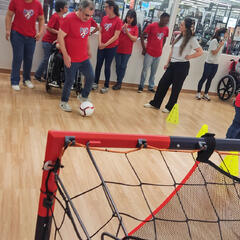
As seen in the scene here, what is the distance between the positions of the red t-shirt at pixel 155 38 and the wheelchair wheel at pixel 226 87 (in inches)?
63.9

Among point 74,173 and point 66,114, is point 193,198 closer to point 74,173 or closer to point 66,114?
point 74,173

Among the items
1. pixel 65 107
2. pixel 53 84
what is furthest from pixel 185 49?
pixel 53 84

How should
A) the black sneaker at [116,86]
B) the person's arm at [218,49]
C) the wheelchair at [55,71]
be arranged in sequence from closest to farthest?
the wheelchair at [55,71], the black sneaker at [116,86], the person's arm at [218,49]

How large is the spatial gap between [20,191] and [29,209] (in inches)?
7.6

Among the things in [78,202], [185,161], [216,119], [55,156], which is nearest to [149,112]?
[216,119]

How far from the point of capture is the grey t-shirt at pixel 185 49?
399cm

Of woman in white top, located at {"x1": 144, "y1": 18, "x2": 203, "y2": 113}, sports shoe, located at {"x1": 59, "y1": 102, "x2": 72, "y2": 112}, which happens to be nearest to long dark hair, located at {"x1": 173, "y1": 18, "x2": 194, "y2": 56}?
woman in white top, located at {"x1": 144, "y1": 18, "x2": 203, "y2": 113}

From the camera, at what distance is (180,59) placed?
4.07m

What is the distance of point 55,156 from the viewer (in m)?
1.04

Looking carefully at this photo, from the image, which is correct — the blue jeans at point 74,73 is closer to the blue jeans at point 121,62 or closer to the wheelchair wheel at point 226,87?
the blue jeans at point 121,62

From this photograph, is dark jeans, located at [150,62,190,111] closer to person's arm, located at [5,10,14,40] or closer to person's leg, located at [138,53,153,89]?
person's leg, located at [138,53,153,89]

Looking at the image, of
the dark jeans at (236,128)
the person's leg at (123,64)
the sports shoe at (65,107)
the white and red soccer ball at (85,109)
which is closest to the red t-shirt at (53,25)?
the person's leg at (123,64)

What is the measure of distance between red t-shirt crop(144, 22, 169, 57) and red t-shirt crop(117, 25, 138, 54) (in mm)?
268

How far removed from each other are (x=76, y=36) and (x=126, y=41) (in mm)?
1820
